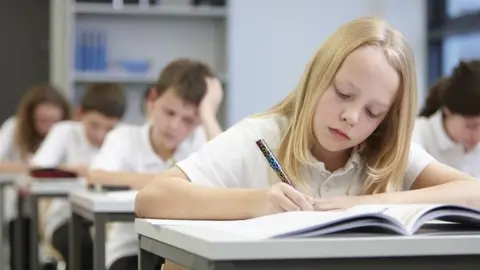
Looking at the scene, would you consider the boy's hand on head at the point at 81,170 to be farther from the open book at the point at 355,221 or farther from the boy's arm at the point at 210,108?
the open book at the point at 355,221

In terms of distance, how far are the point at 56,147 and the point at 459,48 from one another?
9.18 ft

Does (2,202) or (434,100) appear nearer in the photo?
(434,100)

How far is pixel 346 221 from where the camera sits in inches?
48.8

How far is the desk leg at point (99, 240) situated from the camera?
7.70 ft

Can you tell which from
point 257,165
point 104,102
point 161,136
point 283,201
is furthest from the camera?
point 104,102

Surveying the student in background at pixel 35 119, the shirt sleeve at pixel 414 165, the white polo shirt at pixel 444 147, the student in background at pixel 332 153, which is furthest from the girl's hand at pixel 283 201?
the student in background at pixel 35 119

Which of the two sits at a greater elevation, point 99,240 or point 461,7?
point 461,7

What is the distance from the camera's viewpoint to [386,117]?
1.81 meters

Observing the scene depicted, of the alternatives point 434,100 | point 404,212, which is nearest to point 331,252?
point 404,212

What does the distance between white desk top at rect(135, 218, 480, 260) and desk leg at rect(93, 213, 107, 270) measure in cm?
111

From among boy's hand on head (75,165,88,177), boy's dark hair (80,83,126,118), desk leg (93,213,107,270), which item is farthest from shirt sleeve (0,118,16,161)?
desk leg (93,213,107,270)

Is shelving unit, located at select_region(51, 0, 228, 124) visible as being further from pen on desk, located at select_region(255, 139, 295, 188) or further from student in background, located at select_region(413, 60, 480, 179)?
pen on desk, located at select_region(255, 139, 295, 188)

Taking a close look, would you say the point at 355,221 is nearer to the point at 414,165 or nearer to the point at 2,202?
the point at 414,165

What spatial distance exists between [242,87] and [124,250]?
3.21 metres
